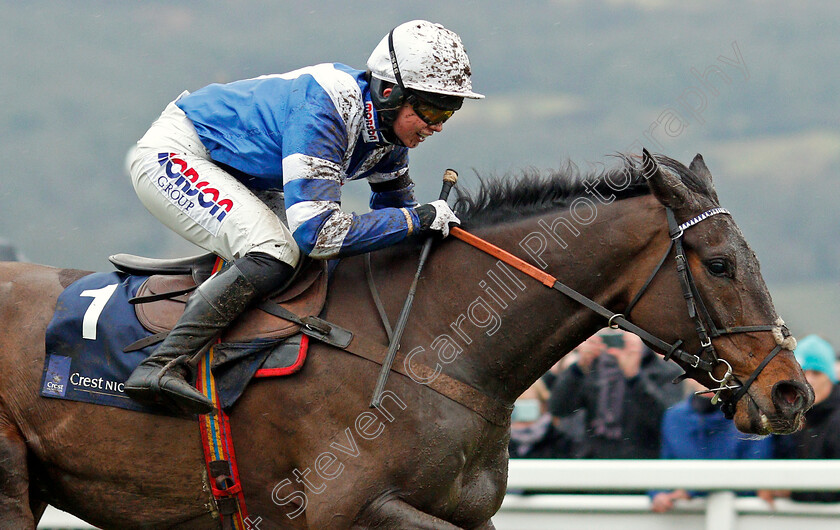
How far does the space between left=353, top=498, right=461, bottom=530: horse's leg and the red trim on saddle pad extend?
2.02 feet

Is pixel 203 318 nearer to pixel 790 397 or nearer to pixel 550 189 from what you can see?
pixel 550 189

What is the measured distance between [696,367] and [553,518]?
2.52 meters

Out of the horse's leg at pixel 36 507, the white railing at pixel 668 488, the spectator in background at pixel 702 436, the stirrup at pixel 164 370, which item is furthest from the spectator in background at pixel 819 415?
the horse's leg at pixel 36 507

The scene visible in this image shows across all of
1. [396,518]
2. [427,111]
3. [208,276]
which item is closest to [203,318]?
[208,276]

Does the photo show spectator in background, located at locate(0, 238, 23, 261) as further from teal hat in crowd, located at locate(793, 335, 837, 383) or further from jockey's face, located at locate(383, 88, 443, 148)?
teal hat in crowd, located at locate(793, 335, 837, 383)

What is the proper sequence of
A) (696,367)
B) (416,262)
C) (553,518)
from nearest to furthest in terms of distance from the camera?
(696,367) → (416,262) → (553,518)

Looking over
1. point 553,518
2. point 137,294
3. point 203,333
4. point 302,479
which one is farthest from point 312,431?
point 553,518

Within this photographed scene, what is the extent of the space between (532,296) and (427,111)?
878 mm

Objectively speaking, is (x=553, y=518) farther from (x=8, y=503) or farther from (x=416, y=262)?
(x=8, y=503)

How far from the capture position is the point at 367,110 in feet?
13.8

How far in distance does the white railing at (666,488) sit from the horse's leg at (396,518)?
7.30ft

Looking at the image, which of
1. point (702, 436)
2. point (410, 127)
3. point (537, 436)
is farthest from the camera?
point (537, 436)

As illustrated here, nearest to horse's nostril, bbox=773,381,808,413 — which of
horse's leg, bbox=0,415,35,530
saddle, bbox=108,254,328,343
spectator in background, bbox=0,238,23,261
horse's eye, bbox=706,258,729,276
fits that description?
horse's eye, bbox=706,258,729,276

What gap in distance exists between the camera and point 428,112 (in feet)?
13.6
